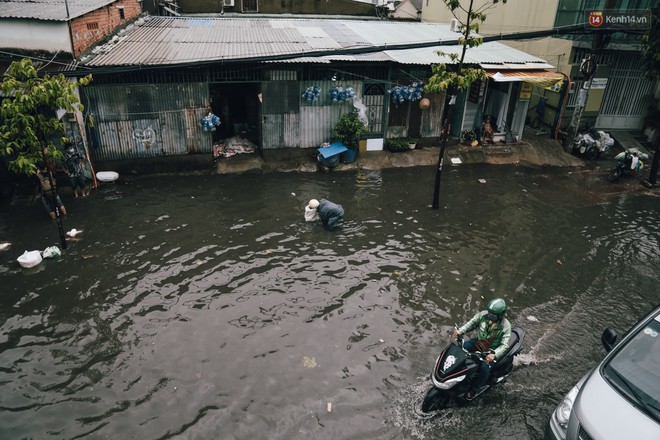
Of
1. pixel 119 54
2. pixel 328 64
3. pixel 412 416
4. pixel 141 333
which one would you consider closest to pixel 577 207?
pixel 328 64

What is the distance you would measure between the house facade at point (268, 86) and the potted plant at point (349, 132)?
48 centimetres

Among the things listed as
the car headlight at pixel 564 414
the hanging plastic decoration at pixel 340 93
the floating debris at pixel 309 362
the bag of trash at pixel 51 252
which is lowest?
the floating debris at pixel 309 362

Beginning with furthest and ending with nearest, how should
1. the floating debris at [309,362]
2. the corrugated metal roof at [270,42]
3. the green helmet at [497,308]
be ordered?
the corrugated metal roof at [270,42]
the floating debris at [309,362]
the green helmet at [497,308]

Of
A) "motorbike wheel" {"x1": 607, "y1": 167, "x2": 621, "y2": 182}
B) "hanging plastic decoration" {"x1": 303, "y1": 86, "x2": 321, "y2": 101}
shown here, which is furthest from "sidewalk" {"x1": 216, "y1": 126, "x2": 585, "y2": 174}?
"hanging plastic decoration" {"x1": 303, "y1": 86, "x2": 321, "y2": 101}

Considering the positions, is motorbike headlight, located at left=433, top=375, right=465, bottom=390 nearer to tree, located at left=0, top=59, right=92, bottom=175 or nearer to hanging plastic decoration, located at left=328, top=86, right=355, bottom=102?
tree, located at left=0, top=59, right=92, bottom=175

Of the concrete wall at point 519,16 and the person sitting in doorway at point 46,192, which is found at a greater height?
the concrete wall at point 519,16

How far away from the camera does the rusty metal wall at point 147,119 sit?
47.6 ft

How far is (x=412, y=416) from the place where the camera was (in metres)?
6.99

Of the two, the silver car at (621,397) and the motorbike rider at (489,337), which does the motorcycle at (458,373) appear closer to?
the motorbike rider at (489,337)

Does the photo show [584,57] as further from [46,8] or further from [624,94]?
[46,8]

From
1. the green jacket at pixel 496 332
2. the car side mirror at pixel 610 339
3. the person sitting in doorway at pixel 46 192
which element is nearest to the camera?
the car side mirror at pixel 610 339

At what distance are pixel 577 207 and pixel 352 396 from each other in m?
11.2

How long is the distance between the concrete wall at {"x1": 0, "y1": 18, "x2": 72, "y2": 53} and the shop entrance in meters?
6.60

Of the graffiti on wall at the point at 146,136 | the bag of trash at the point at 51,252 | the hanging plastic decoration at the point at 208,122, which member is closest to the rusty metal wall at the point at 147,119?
the graffiti on wall at the point at 146,136
